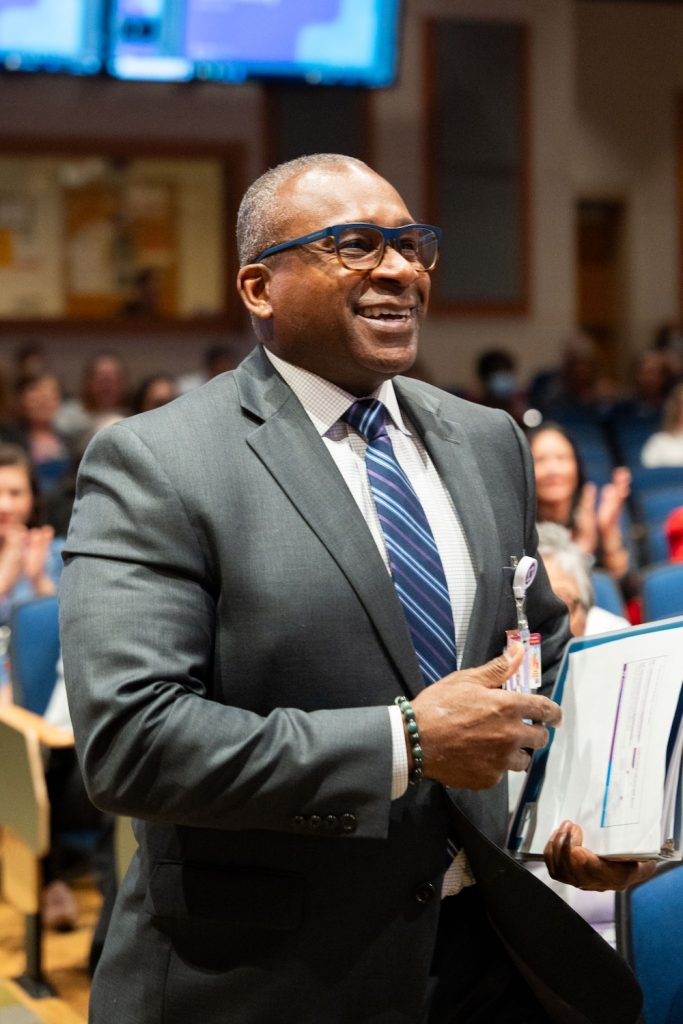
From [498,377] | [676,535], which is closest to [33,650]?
[676,535]

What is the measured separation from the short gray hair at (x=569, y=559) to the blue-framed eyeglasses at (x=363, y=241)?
3.72 feet

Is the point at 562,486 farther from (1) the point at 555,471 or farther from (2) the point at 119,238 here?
(2) the point at 119,238

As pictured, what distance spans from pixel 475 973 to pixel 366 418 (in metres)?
0.64

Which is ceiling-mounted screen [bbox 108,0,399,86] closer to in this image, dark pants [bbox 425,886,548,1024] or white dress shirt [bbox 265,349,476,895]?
white dress shirt [bbox 265,349,476,895]

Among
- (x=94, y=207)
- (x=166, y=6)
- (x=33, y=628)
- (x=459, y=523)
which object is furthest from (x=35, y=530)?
(x=94, y=207)

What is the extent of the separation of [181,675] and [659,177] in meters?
11.2

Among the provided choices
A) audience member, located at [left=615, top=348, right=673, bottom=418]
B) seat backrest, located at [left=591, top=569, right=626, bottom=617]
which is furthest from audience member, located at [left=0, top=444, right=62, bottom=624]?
audience member, located at [left=615, top=348, right=673, bottom=418]

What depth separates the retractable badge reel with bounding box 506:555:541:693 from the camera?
149 centimetres

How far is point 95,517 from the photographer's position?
4.75ft

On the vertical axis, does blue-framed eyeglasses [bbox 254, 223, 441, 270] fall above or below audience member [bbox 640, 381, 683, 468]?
above

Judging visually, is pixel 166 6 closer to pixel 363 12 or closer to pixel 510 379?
pixel 363 12

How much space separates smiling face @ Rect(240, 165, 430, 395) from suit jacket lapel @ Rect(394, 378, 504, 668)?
127mm

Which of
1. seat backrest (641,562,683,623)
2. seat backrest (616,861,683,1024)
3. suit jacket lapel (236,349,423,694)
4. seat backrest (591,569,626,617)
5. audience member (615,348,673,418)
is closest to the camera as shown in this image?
suit jacket lapel (236,349,423,694)

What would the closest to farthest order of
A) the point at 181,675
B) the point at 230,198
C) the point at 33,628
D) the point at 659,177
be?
the point at 181,675
the point at 33,628
the point at 230,198
the point at 659,177
